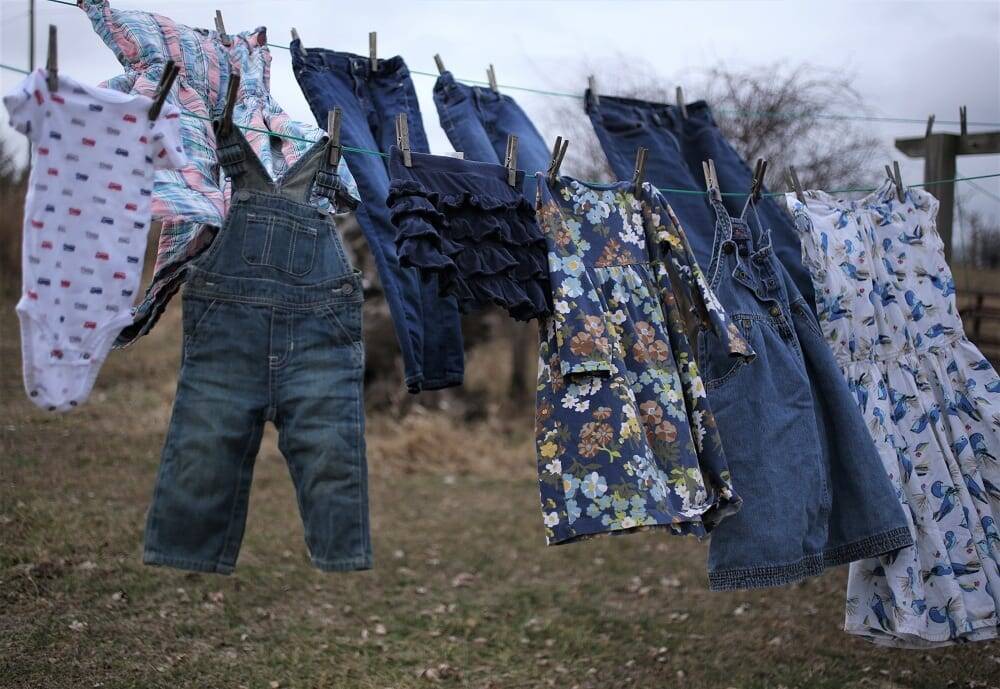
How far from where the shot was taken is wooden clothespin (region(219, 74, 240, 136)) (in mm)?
2301

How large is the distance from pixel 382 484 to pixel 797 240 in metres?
4.51

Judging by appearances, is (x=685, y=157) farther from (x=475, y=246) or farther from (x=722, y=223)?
(x=475, y=246)

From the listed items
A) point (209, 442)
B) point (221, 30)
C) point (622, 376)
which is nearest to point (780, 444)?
point (622, 376)

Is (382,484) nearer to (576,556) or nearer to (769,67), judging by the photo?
(576,556)

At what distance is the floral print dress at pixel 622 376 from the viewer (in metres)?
2.64

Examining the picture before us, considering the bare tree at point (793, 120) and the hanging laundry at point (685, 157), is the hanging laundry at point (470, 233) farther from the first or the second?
the bare tree at point (793, 120)

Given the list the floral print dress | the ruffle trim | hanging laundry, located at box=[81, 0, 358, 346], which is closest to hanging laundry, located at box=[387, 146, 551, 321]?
the ruffle trim

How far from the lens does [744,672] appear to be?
4.12 m

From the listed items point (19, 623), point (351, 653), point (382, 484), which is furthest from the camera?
point (382, 484)

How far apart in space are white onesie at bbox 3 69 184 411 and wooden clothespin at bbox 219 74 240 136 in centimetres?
16

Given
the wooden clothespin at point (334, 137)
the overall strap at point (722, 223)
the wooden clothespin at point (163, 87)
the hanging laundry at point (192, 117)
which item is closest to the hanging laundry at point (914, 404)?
the overall strap at point (722, 223)

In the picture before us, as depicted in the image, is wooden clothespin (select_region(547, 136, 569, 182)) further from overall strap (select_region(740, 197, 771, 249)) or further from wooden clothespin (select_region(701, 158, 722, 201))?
overall strap (select_region(740, 197, 771, 249))

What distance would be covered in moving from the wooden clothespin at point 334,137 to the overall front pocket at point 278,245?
224 mm

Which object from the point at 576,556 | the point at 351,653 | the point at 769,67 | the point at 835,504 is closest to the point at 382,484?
the point at 576,556
